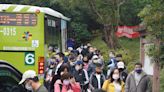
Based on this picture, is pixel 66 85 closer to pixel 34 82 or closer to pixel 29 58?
pixel 34 82

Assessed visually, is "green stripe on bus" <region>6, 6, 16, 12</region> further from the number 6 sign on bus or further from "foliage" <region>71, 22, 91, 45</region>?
"foliage" <region>71, 22, 91, 45</region>

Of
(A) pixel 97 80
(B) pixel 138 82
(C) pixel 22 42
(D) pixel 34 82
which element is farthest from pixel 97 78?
(D) pixel 34 82

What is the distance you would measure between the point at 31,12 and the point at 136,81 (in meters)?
4.74

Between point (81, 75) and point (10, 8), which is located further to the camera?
point (10, 8)

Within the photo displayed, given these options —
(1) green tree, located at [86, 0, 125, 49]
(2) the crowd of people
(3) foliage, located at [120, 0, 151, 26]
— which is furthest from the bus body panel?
(3) foliage, located at [120, 0, 151, 26]

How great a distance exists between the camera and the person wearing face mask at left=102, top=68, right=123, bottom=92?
449 inches

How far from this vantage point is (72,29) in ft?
162

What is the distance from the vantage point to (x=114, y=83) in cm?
1159

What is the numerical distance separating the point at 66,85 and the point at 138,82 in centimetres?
256

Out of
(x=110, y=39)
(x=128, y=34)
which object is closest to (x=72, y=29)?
(x=110, y=39)

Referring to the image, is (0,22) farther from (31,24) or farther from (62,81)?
(62,81)

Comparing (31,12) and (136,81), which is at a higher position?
(31,12)

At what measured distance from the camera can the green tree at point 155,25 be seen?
36.8 feet

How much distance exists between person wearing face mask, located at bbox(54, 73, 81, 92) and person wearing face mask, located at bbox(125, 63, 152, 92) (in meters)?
2.12
